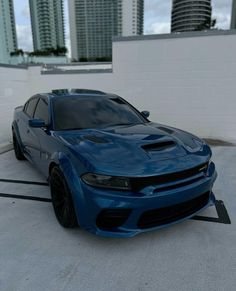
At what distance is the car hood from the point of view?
7.18 ft

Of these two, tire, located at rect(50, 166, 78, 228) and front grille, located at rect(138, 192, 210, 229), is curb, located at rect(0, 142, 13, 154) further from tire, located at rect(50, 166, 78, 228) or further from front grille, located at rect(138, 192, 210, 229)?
front grille, located at rect(138, 192, 210, 229)

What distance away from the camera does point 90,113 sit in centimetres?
339

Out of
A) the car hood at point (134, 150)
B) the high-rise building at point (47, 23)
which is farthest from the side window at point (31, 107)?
the high-rise building at point (47, 23)

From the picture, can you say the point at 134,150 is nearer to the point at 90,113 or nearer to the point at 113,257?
the point at 113,257

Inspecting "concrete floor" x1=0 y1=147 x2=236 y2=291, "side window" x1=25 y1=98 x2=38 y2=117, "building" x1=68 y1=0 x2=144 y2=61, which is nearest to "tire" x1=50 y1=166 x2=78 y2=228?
"concrete floor" x1=0 y1=147 x2=236 y2=291

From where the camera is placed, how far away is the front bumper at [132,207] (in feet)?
6.99

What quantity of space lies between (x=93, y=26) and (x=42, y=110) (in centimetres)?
6384

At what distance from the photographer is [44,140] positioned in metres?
3.23

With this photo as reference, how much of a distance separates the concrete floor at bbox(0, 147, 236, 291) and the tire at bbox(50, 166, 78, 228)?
16 cm

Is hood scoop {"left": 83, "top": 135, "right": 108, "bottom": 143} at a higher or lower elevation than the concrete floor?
higher

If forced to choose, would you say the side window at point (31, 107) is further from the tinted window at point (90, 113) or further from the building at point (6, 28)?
the building at point (6, 28)

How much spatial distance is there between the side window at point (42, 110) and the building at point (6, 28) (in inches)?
1634

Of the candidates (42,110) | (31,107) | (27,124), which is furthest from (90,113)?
(31,107)

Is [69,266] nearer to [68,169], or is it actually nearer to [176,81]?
[68,169]
